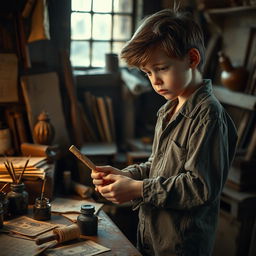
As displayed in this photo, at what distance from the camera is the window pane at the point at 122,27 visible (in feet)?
10.8

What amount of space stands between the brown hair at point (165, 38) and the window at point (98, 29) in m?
1.72

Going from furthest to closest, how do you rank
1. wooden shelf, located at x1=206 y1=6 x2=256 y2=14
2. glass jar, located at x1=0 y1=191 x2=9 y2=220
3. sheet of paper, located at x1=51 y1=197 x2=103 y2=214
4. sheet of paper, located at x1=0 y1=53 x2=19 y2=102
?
wooden shelf, located at x1=206 y1=6 x2=256 y2=14 → sheet of paper, located at x1=0 y1=53 x2=19 y2=102 → sheet of paper, located at x1=51 y1=197 x2=103 y2=214 → glass jar, located at x1=0 y1=191 x2=9 y2=220

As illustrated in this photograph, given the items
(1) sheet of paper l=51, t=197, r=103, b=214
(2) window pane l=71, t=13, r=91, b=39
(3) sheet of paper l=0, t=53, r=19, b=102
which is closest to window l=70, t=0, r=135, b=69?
(2) window pane l=71, t=13, r=91, b=39

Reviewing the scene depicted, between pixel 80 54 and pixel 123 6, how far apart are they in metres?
0.50

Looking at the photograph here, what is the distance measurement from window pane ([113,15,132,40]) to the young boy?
5.89 ft

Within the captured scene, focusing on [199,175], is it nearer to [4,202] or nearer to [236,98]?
[4,202]

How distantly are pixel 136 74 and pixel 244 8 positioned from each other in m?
0.95

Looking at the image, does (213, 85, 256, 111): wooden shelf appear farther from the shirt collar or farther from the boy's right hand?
the boy's right hand

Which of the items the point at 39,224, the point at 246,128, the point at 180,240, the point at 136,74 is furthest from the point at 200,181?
the point at 136,74

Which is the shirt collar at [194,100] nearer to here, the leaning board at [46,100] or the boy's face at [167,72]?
the boy's face at [167,72]

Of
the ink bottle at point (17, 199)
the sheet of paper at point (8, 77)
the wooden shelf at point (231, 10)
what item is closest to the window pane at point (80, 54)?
the sheet of paper at point (8, 77)

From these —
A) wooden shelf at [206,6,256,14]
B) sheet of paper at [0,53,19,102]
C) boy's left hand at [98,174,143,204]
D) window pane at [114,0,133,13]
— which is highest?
window pane at [114,0,133,13]

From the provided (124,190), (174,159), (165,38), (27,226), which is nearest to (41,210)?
(27,226)

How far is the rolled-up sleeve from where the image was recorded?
1420 mm
